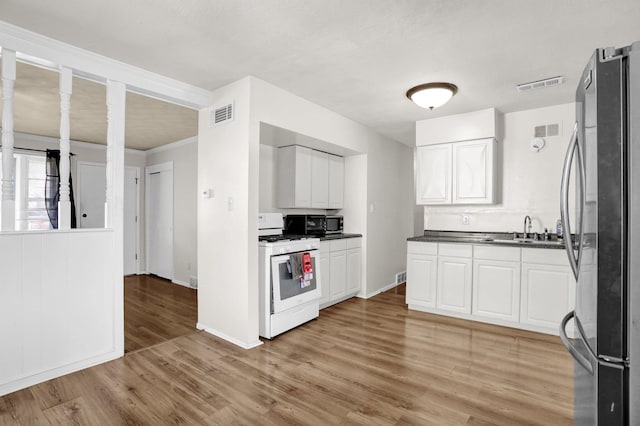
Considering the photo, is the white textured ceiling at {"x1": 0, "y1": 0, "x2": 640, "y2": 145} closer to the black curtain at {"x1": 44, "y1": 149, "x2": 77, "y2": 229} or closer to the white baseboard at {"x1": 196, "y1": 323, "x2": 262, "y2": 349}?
the white baseboard at {"x1": 196, "y1": 323, "x2": 262, "y2": 349}

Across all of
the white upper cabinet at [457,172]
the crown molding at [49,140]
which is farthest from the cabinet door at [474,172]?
the crown molding at [49,140]

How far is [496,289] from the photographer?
372 centimetres

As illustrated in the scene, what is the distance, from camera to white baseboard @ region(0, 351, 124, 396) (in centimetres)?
229

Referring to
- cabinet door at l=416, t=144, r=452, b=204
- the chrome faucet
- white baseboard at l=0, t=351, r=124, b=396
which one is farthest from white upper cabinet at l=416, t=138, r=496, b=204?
white baseboard at l=0, t=351, r=124, b=396

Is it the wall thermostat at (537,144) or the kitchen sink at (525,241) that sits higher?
the wall thermostat at (537,144)

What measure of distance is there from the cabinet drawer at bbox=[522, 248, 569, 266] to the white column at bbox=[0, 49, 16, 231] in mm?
4475

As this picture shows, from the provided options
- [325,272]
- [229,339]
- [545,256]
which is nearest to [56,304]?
[229,339]

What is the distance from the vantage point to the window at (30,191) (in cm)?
489

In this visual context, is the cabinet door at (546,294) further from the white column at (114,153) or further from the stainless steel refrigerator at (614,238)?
the white column at (114,153)

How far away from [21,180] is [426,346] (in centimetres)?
580

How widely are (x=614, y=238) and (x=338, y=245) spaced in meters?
3.36

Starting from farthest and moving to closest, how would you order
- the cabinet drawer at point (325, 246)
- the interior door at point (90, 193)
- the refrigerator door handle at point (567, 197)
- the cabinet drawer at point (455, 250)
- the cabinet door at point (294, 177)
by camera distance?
the interior door at point (90, 193)
the cabinet door at point (294, 177)
the cabinet drawer at point (325, 246)
the cabinet drawer at point (455, 250)
the refrigerator door handle at point (567, 197)

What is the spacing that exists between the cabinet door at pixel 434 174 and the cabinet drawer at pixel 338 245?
1.15 m

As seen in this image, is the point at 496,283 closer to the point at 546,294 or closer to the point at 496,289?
the point at 496,289
